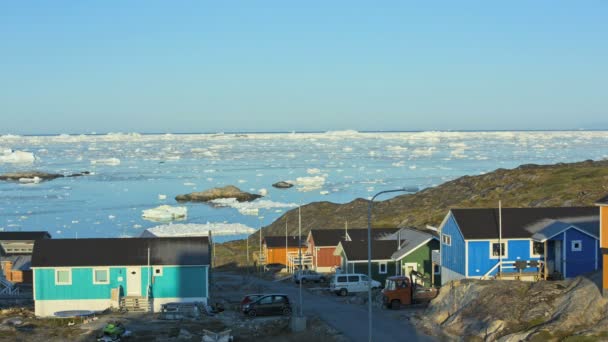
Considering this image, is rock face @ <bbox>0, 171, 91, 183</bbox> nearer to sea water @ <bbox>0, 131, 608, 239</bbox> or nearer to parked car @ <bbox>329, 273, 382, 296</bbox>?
sea water @ <bbox>0, 131, 608, 239</bbox>

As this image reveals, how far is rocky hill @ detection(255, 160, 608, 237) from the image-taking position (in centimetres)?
5909

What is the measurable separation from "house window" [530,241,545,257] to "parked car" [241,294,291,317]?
1007 centimetres

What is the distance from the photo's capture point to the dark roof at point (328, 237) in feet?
153

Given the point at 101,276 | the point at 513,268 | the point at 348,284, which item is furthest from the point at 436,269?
the point at 101,276

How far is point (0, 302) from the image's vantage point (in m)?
36.6

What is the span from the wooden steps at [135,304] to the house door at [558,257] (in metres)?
16.6

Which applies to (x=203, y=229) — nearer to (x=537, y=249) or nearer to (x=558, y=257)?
(x=537, y=249)

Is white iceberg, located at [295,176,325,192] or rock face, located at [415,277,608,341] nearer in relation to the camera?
rock face, located at [415,277,608,341]

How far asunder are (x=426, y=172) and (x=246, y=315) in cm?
10751

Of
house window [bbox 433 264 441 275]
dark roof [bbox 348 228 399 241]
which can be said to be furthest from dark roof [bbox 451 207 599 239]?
dark roof [bbox 348 228 399 241]

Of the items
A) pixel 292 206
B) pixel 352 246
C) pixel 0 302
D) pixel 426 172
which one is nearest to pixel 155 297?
pixel 0 302

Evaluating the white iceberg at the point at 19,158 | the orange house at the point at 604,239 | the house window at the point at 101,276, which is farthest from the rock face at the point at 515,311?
the white iceberg at the point at 19,158

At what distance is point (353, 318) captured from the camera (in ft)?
95.3

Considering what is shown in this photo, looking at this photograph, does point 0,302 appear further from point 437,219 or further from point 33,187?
point 33,187
